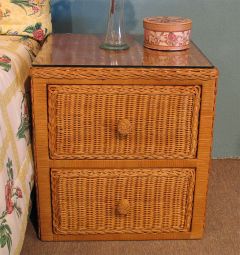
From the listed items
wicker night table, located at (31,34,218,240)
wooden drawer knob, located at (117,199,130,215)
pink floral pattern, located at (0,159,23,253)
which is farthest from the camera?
wooden drawer knob, located at (117,199,130,215)

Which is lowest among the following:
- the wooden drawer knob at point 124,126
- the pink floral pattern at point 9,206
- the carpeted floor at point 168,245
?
the carpeted floor at point 168,245

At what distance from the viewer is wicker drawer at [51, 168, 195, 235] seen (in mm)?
1350

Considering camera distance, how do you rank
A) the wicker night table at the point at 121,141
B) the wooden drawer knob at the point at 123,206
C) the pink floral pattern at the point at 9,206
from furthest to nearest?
the wooden drawer knob at the point at 123,206 → the wicker night table at the point at 121,141 → the pink floral pattern at the point at 9,206

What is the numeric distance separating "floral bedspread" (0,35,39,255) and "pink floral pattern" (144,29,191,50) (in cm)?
36

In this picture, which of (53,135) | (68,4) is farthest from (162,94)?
(68,4)

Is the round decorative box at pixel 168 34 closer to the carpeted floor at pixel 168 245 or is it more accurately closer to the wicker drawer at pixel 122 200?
the wicker drawer at pixel 122 200

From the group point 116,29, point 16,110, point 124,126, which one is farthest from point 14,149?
point 116,29

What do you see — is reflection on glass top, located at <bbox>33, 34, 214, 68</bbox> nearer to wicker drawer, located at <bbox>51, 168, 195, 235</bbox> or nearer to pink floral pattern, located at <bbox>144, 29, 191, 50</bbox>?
pink floral pattern, located at <bbox>144, 29, 191, 50</bbox>

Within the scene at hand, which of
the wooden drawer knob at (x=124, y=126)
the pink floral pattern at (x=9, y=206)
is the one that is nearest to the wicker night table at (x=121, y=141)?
the wooden drawer knob at (x=124, y=126)

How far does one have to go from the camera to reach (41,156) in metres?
1.32

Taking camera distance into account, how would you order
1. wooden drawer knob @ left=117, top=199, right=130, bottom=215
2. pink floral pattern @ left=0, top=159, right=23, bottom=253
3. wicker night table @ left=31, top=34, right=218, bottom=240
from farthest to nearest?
wooden drawer knob @ left=117, top=199, right=130, bottom=215
wicker night table @ left=31, top=34, right=218, bottom=240
pink floral pattern @ left=0, top=159, right=23, bottom=253

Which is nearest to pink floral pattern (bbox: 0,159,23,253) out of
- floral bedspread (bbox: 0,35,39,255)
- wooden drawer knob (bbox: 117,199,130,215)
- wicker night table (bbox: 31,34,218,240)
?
floral bedspread (bbox: 0,35,39,255)

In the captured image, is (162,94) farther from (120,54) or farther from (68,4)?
(68,4)

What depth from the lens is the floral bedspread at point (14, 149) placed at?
1061mm
